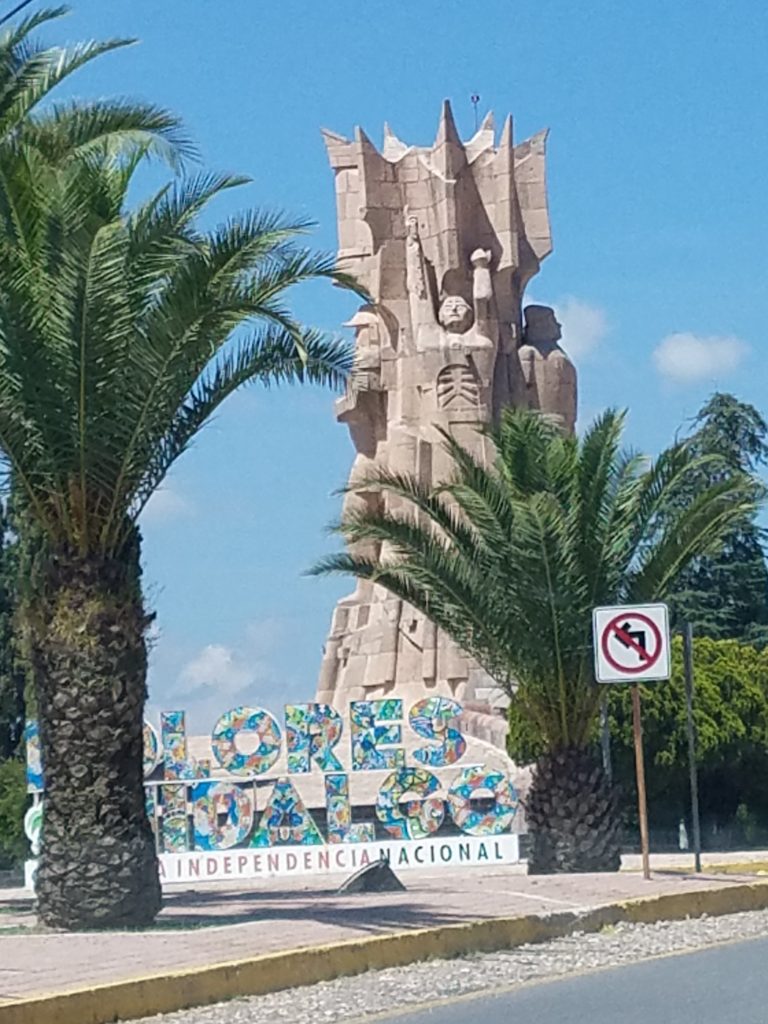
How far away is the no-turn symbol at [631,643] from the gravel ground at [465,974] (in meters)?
2.46

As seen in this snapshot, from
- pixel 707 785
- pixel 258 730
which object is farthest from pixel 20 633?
pixel 707 785

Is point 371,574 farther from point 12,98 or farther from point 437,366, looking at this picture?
point 437,366

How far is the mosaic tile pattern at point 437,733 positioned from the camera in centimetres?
3186

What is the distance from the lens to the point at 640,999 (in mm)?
10117

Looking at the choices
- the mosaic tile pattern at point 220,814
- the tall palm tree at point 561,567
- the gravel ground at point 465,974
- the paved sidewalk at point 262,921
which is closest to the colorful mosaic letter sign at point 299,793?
the mosaic tile pattern at point 220,814

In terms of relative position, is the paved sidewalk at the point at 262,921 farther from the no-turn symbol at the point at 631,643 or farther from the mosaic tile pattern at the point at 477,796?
the mosaic tile pattern at the point at 477,796

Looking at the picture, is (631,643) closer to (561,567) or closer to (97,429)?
(561,567)

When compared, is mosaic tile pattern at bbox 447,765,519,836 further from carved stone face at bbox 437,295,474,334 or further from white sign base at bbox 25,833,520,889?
carved stone face at bbox 437,295,474,334

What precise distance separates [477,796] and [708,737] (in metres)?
5.26

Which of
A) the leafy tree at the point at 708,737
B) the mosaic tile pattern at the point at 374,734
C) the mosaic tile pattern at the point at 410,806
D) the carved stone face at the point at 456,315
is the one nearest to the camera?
the mosaic tile pattern at the point at 410,806

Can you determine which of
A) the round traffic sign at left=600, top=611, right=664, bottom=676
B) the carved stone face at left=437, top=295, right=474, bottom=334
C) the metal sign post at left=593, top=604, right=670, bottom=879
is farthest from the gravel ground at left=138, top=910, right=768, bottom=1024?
the carved stone face at left=437, top=295, right=474, bottom=334

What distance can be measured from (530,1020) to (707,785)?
26.9 metres

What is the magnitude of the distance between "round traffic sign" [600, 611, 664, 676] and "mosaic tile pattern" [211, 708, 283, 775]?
15072 mm

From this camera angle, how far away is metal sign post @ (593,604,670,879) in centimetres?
1638
